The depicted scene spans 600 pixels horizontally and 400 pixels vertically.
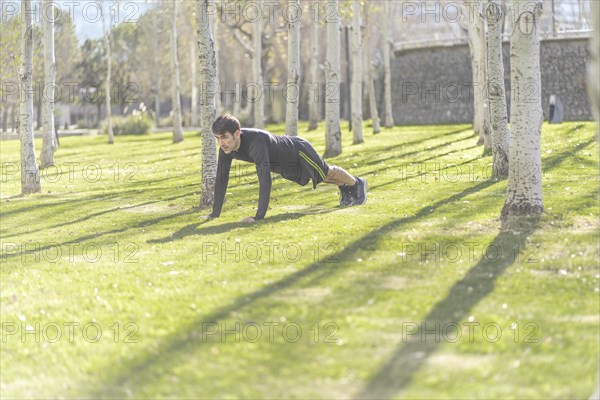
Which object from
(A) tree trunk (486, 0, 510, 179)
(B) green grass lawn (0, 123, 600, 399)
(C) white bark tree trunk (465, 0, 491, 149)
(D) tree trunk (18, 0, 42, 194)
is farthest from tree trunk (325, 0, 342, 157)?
(B) green grass lawn (0, 123, 600, 399)

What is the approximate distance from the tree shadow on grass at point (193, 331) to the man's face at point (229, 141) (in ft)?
6.50

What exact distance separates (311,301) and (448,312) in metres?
1.08

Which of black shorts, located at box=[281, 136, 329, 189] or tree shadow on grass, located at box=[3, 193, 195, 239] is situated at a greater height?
black shorts, located at box=[281, 136, 329, 189]

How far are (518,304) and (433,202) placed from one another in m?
5.78

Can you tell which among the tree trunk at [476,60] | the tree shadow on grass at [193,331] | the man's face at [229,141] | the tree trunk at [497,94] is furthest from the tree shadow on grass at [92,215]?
the tree trunk at [476,60]

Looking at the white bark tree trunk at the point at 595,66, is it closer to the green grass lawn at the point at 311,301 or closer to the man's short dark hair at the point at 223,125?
the green grass lawn at the point at 311,301

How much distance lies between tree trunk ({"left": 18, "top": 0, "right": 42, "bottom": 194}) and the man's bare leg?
8067mm

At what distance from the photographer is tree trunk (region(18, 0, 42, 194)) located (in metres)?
17.2

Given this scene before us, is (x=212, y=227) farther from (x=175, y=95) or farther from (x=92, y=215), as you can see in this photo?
(x=175, y=95)

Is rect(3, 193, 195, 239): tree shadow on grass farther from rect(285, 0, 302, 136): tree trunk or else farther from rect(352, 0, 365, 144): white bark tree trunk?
rect(352, 0, 365, 144): white bark tree trunk

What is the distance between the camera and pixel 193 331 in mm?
6312

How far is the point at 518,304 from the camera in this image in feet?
22.0

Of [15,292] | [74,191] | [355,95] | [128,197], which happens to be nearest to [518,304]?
[15,292]

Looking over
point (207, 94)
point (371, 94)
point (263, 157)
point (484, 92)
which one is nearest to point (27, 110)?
point (207, 94)
